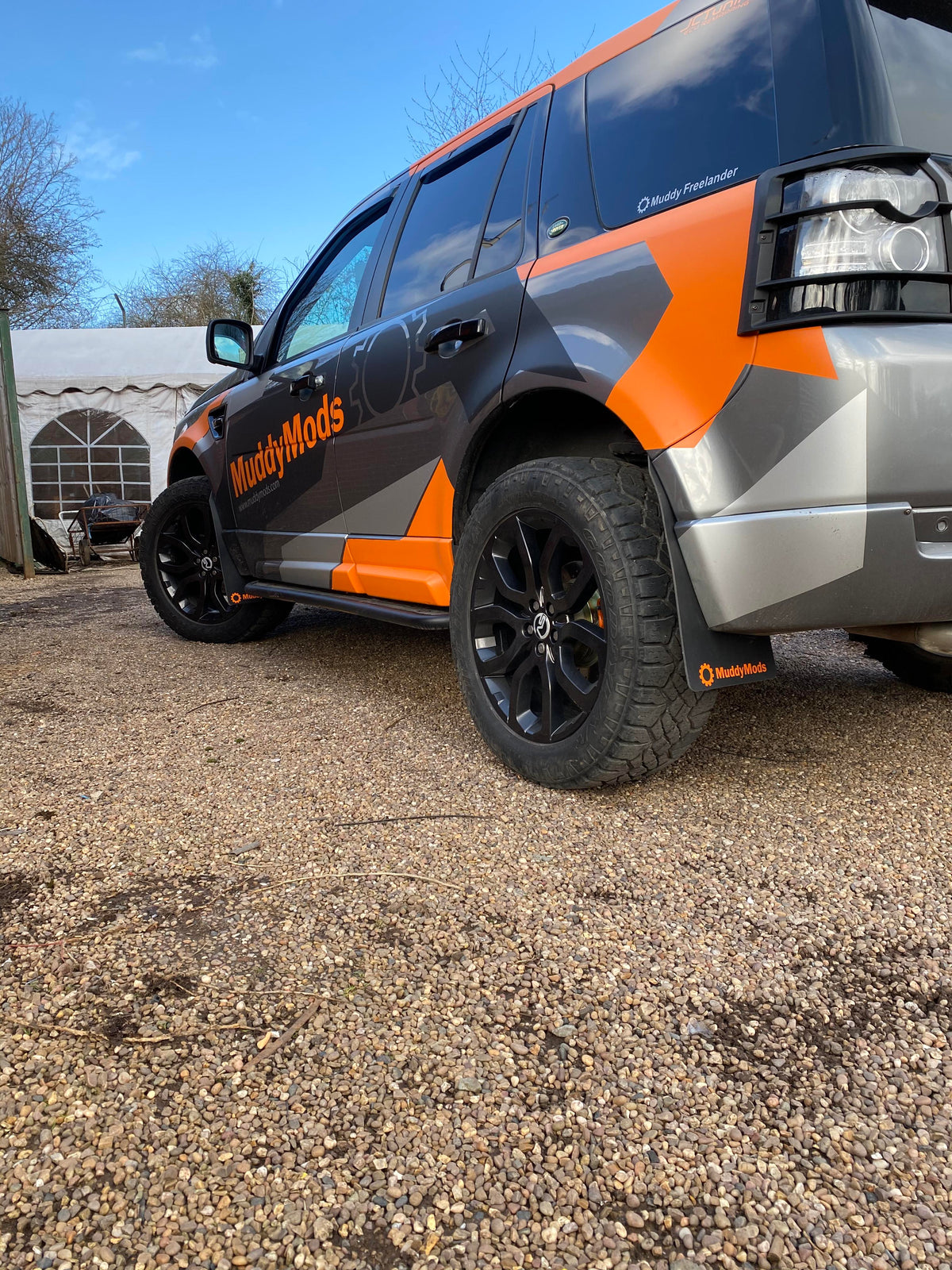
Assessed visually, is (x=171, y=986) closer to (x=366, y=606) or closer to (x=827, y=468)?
(x=827, y=468)

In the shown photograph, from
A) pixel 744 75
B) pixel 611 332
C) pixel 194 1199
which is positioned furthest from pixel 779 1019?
pixel 744 75

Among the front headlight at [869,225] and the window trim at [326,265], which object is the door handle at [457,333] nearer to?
the window trim at [326,265]

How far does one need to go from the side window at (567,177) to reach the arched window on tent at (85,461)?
1073 centimetres

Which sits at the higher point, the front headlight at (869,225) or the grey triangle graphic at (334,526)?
the front headlight at (869,225)

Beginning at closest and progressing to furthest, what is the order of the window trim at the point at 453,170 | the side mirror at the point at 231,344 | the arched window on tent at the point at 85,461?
the window trim at the point at 453,170
the side mirror at the point at 231,344
the arched window on tent at the point at 85,461

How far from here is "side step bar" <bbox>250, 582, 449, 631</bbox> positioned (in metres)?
2.68

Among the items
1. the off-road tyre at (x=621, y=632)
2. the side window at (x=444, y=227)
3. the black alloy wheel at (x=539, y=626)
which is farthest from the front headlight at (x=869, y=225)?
the side window at (x=444, y=227)

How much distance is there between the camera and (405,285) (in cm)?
297

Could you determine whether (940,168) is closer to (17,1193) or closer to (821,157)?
(821,157)

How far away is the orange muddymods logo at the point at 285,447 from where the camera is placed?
323 cm

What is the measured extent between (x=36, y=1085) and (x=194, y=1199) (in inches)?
13.4

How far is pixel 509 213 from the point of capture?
251cm

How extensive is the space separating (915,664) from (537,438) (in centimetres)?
157

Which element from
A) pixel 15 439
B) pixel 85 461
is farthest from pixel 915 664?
pixel 85 461
